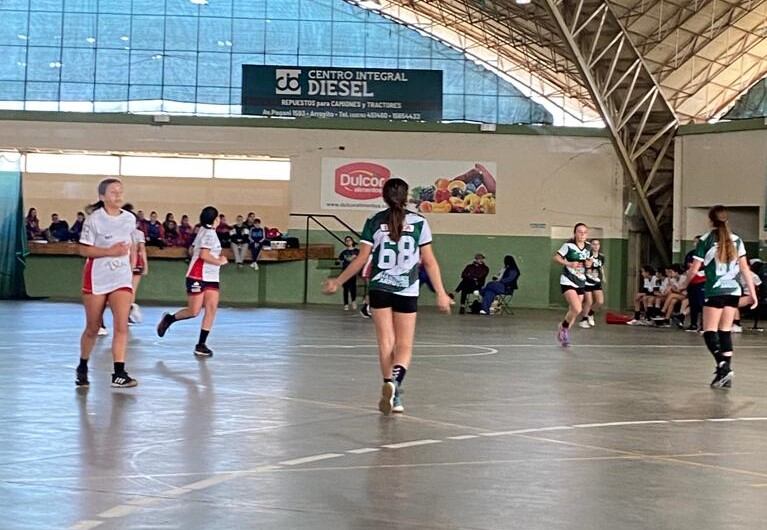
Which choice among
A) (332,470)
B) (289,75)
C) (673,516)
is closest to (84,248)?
(332,470)

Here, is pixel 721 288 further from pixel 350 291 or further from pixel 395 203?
pixel 350 291

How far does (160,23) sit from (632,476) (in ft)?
119

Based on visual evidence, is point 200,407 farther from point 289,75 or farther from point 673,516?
point 289,75

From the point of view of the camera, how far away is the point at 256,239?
37.2 meters

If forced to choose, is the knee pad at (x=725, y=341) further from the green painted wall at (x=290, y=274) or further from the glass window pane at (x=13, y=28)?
the glass window pane at (x=13, y=28)

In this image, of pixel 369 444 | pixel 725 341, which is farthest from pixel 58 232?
pixel 369 444

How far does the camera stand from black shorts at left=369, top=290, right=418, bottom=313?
33.6 feet

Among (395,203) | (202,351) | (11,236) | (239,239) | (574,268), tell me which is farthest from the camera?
(239,239)

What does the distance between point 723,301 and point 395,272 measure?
16.0 ft

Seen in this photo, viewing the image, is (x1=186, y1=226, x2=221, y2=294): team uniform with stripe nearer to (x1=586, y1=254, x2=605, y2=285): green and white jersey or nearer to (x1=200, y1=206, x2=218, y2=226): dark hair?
(x1=200, y1=206, x2=218, y2=226): dark hair

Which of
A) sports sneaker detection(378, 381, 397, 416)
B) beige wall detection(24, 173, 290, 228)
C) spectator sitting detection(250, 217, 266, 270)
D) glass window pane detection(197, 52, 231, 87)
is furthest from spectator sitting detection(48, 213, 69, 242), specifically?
sports sneaker detection(378, 381, 397, 416)

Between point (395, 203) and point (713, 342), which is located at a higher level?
point (395, 203)

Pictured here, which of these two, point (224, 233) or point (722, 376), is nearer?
point (722, 376)

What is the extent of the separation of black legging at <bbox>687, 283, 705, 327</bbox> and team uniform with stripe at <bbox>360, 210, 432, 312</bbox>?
17056 millimetres
